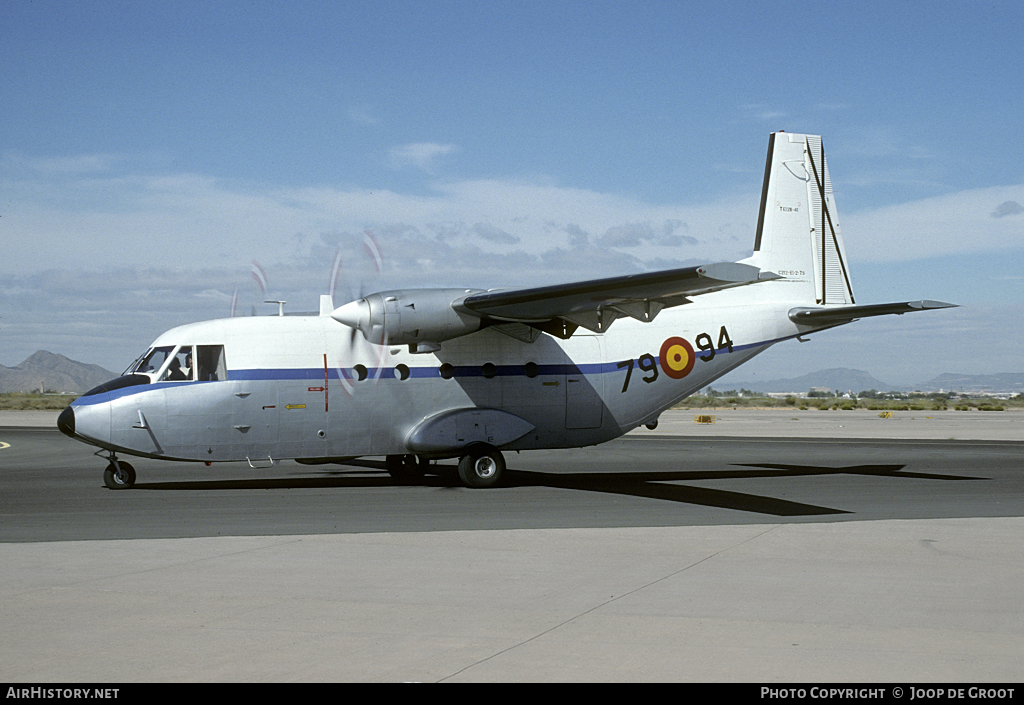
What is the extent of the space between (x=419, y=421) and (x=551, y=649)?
12436mm

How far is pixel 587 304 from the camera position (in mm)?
17125

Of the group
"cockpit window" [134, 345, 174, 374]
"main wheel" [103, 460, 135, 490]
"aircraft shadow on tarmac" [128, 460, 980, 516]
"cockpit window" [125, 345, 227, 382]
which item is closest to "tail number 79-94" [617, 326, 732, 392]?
"aircraft shadow on tarmac" [128, 460, 980, 516]

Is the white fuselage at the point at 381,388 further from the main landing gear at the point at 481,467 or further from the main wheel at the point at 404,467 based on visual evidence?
the main wheel at the point at 404,467

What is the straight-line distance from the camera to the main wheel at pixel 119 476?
1805cm

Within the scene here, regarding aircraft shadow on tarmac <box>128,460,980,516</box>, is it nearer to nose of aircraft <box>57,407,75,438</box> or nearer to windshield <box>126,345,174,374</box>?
nose of aircraft <box>57,407,75,438</box>

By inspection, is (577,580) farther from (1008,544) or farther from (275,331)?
(275,331)

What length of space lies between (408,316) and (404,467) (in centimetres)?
457

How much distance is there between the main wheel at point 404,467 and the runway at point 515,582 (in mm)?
1856

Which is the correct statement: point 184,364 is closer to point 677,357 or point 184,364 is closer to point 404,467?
point 404,467

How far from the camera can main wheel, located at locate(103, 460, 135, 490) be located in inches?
711

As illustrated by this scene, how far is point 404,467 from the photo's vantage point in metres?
20.6

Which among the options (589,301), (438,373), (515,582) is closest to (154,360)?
(438,373)

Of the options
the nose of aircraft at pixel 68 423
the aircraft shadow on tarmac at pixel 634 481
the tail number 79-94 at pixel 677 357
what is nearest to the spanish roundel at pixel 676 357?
the tail number 79-94 at pixel 677 357
